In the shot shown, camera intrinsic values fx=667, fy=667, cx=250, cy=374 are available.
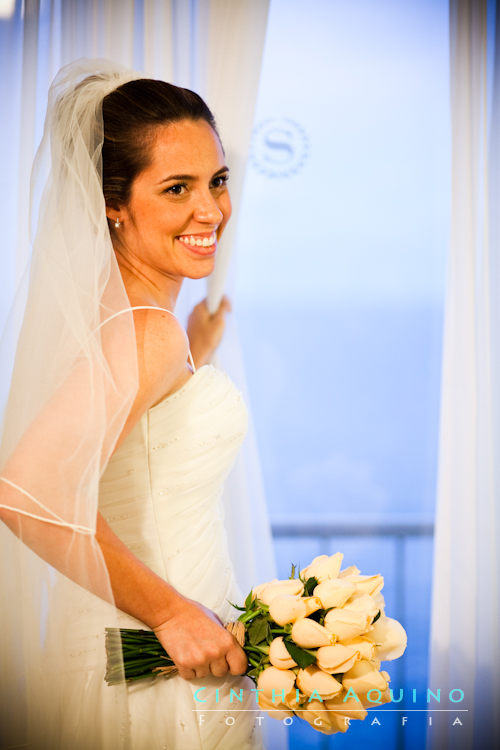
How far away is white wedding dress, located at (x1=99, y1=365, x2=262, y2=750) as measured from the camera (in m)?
1.23

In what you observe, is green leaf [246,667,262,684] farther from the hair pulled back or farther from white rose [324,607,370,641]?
the hair pulled back

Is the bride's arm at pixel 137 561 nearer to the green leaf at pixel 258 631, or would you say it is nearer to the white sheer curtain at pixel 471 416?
the green leaf at pixel 258 631

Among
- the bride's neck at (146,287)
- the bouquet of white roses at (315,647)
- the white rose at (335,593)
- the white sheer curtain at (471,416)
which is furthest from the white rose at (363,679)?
the white sheer curtain at (471,416)

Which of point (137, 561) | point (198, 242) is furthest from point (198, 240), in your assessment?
point (137, 561)

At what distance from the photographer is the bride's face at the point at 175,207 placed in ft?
4.43

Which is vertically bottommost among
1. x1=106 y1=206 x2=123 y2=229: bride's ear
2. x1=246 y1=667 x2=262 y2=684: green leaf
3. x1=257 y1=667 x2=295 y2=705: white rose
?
x1=246 y1=667 x2=262 y2=684: green leaf

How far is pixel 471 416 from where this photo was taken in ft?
6.54

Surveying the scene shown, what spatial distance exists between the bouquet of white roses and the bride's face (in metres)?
0.69

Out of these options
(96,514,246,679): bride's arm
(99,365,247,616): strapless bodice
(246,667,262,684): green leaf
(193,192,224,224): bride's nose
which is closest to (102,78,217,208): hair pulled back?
(193,192,224,224): bride's nose

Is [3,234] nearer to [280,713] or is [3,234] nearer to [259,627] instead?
[259,627]

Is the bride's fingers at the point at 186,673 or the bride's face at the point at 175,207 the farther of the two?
the bride's face at the point at 175,207

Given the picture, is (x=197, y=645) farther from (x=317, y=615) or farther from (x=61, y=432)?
(x=61, y=432)

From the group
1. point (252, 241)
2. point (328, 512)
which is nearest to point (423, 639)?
point (328, 512)

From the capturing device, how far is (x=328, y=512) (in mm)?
2324
